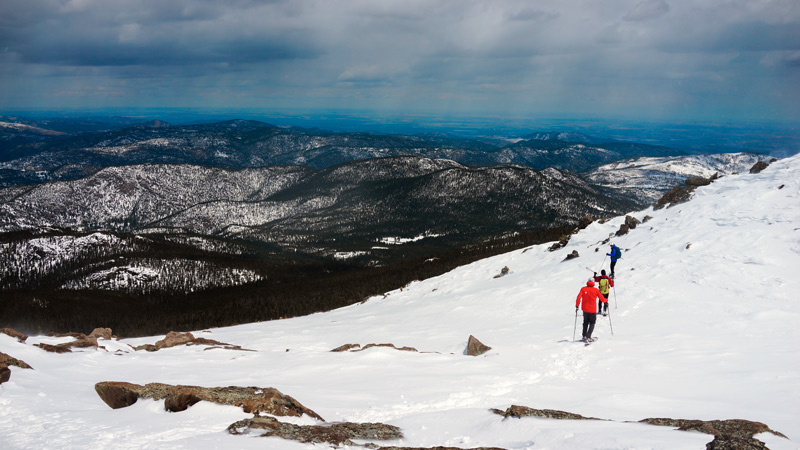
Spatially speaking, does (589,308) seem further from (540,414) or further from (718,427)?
(718,427)

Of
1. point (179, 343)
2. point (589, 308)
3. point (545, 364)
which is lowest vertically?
point (179, 343)

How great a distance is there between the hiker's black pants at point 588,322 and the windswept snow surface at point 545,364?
116 centimetres

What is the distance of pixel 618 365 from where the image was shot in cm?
1612

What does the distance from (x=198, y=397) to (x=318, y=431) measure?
3.72 m

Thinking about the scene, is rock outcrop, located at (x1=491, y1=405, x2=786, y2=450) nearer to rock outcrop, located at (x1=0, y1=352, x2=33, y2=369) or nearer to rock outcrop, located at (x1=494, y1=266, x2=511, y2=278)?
rock outcrop, located at (x1=0, y1=352, x2=33, y2=369)

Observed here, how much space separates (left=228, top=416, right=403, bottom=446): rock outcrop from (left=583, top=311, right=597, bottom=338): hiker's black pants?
12367 mm

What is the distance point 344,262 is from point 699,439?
156801mm

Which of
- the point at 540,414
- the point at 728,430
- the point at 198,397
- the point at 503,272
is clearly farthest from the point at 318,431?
the point at 503,272

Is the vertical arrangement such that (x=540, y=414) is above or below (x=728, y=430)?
below

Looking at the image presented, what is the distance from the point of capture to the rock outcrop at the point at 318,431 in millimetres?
8984

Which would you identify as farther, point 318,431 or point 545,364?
point 545,364

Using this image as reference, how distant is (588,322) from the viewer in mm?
19312

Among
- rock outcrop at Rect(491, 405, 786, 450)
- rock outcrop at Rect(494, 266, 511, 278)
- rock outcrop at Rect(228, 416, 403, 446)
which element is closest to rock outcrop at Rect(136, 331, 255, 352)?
rock outcrop at Rect(228, 416, 403, 446)

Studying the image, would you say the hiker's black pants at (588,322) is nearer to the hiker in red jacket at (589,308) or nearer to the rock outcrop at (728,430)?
the hiker in red jacket at (589,308)
